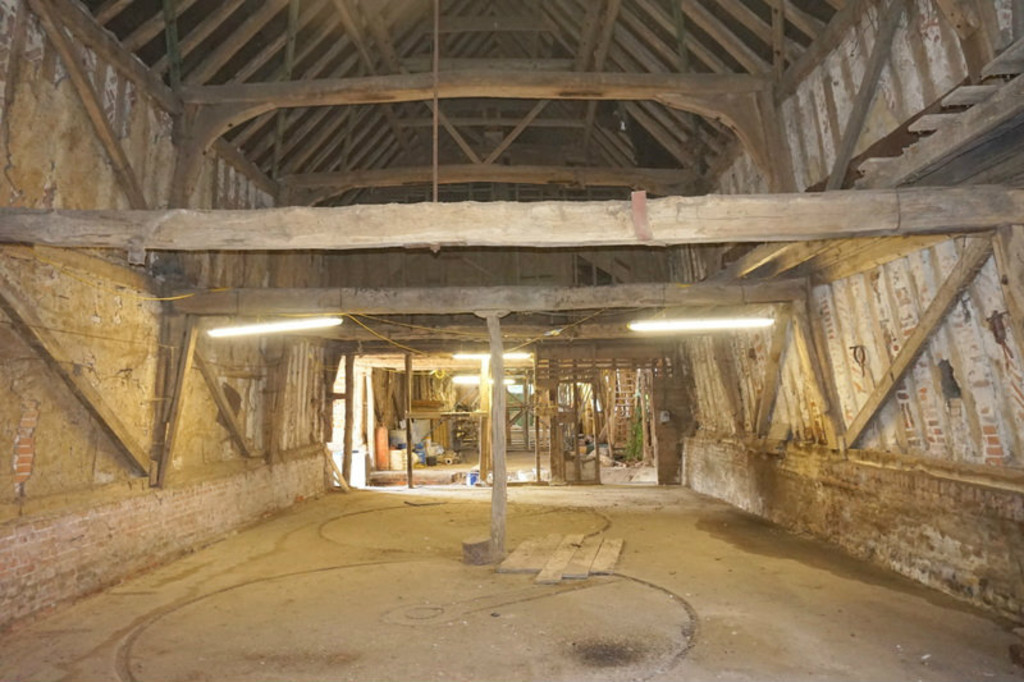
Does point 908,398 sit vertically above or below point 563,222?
below

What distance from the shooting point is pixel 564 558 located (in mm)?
7402

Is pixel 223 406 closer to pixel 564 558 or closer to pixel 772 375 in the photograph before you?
pixel 564 558

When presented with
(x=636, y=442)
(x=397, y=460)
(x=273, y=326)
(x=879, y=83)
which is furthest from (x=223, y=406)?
(x=636, y=442)

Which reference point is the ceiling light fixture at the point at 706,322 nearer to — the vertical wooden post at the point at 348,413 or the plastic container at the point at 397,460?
the vertical wooden post at the point at 348,413

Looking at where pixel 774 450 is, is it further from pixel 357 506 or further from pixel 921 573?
pixel 357 506

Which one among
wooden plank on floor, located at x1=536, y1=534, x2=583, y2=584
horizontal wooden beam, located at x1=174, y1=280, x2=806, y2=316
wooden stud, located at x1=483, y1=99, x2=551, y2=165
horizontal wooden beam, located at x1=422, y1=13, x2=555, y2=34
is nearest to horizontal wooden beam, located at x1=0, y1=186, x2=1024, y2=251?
horizontal wooden beam, located at x1=174, y1=280, x2=806, y2=316

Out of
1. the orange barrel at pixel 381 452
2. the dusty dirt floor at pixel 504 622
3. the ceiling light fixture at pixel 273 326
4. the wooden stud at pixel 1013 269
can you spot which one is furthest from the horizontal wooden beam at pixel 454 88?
the orange barrel at pixel 381 452

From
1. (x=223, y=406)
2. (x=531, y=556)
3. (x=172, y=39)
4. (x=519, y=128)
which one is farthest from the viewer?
(x=519, y=128)

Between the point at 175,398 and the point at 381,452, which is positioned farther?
the point at 381,452

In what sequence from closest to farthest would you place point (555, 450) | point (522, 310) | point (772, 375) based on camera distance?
point (522, 310), point (772, 375), point (555, 450)

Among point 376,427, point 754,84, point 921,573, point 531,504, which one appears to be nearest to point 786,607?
point 921,573

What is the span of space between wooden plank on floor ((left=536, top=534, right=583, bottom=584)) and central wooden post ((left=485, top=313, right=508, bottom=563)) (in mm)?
701

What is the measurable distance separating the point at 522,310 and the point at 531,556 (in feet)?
10.7

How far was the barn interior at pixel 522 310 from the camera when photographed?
4609 millimetres
